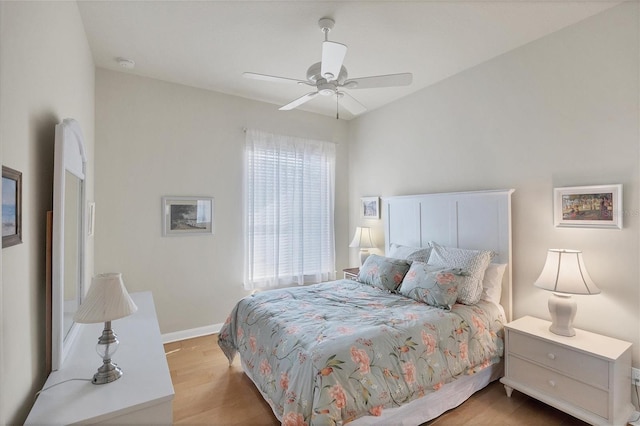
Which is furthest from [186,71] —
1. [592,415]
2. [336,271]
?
[592,415]

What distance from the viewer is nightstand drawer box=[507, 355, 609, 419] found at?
6.44 ft

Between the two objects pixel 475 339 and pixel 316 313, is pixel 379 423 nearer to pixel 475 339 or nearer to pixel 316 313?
pixel 316 313

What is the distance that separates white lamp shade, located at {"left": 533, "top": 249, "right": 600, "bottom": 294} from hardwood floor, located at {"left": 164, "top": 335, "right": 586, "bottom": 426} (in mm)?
886

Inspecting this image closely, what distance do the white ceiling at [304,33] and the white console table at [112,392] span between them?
2.24 m

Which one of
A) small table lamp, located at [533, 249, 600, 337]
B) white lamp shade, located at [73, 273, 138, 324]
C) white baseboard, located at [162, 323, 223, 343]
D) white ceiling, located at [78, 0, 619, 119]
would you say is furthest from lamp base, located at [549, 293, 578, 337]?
white baseboard, located at [162, 323, 223, 343]

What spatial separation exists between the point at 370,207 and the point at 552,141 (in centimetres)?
223

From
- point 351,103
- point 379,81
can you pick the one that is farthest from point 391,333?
point 351,103

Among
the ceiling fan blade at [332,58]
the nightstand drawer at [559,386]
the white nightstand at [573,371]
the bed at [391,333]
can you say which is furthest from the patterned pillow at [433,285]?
the ceiling fan blade at [332,58]

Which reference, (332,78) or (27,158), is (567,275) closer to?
(332,78)

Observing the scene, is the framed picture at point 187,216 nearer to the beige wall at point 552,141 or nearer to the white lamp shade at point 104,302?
the white lamp shade at point 104,302

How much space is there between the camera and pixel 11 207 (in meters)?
1.04

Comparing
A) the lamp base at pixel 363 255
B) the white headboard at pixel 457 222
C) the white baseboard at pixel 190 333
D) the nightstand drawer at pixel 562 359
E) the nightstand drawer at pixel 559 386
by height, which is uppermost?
the white headboard at pixel 457 222

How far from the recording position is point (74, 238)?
1789 millimetres

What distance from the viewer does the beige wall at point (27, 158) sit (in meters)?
1.00
